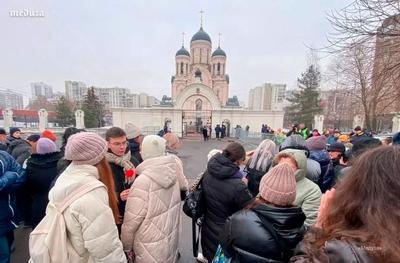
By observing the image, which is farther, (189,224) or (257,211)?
(189,224)

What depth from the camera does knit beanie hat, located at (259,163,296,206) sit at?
5.03ft

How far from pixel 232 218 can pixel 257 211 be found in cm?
19

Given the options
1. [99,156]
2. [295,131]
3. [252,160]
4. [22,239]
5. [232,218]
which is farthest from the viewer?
[295,131]

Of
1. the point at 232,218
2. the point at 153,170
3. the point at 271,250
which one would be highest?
the point at 153,170

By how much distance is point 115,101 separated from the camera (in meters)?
85.6

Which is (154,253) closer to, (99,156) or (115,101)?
(99,156)

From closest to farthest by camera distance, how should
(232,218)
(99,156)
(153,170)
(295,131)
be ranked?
(232,218) < (99,156) < (153,170) < (295,131)

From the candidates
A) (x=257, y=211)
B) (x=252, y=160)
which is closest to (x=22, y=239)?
(x=252, y=160)

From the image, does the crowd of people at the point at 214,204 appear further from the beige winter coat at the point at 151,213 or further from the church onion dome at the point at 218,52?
the church onion dome at the point at 218,52

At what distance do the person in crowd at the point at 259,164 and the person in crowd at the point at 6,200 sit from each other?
2978 mm

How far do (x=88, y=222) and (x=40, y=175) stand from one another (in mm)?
1980

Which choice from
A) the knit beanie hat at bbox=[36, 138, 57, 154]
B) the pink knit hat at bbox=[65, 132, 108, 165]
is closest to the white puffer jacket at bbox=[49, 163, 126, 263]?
the pink knit hat at bbox=[65, 132, 108, 165]

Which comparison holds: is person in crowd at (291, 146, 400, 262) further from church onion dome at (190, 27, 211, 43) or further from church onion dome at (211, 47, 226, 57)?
church onion dome at (190, 27, 211, 43)

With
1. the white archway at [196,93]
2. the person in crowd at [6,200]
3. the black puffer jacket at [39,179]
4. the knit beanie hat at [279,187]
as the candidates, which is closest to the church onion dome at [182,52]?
the white archway at [196,93]
